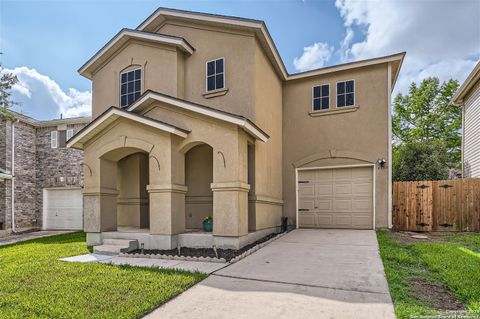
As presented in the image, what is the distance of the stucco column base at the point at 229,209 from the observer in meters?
7.32

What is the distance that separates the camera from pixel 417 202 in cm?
1080

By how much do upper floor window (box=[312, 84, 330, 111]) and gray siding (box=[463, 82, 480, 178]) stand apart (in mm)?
7379

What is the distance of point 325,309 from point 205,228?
527 centimetres

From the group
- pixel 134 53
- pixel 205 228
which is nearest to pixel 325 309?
pixel 205 228

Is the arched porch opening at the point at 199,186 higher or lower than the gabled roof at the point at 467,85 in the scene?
lower

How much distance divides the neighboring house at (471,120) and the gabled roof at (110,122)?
12.7 meters

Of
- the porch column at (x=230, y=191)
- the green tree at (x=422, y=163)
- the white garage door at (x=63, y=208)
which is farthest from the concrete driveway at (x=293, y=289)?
the white garage door at (x=63, y=208)

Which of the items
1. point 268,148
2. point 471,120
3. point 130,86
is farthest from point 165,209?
point 471,120

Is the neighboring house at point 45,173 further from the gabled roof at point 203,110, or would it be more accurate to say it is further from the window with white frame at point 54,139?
the gabled roof at point 203,110

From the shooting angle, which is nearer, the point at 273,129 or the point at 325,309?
the point at 325,309

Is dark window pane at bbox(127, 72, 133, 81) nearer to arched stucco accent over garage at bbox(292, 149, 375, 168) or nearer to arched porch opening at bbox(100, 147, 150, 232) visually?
arched porch opening at bbox(100, 147, 150, 232)

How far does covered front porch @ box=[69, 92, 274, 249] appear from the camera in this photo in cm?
746

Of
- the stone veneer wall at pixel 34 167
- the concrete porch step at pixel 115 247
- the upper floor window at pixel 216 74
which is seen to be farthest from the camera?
the stone veneer wall at pixel 34 167

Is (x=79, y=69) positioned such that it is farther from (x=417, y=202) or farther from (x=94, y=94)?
(x=417, y=202)
